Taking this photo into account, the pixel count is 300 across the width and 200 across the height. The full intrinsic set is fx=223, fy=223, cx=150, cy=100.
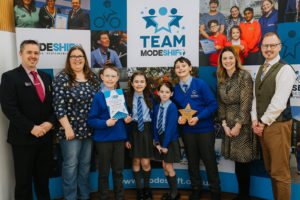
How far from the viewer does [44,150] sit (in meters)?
2.63

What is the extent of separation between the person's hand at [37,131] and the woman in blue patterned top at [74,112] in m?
0.21

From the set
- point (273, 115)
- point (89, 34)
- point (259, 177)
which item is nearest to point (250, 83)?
point (273, 115)

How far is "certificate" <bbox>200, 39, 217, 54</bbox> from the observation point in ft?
10.6

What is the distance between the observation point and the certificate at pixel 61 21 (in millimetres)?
3133

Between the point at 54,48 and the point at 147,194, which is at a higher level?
the point at 54,48

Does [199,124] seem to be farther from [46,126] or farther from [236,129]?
[46,126]

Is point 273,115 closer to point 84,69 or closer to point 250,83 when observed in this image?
point 250,83

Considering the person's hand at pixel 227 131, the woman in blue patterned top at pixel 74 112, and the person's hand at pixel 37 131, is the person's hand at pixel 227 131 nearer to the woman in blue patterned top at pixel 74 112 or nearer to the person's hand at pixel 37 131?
the woman in blue patterned top at pixel 74 112

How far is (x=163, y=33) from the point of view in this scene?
330 cm

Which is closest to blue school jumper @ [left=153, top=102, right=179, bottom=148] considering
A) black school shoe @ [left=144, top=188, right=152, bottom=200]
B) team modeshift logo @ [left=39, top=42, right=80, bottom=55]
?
black school shoe @ [left=144, top=188, right=152, bottom=200]

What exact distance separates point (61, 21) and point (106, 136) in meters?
1.78

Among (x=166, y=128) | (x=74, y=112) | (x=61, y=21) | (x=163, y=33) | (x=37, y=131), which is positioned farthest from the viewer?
(x=163, y=33)

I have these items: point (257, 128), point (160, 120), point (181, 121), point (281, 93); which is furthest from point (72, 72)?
point (281, 93)

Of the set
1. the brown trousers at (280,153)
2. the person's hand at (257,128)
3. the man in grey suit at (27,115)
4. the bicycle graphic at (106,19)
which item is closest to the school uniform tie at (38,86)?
the man in grey suit at (27,115)
